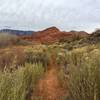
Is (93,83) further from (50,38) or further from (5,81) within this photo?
(50,38)

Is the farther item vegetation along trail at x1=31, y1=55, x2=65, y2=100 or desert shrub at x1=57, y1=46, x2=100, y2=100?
vegetation along trail at x1=31, y1=55, x2=65, y2=100

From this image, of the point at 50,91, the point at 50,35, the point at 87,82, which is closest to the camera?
the point at 87,82

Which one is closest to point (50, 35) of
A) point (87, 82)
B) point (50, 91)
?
point (50, 91)

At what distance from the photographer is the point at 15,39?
38125 millimetres

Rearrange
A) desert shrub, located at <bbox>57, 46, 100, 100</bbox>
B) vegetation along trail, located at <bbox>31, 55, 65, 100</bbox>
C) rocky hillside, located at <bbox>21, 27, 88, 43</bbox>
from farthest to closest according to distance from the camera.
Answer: rocky hillside, located at <bbox>21, 27, 88, 43</bbox> < vegetation along trail, located at <bbox>31, 55, 65, 100</bbox> < desert shrub, located at <bbox>57, 46, 100, 100</bbox>

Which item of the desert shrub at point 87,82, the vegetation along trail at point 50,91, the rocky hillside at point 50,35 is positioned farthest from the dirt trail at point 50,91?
the rocky hillside at point 50,35

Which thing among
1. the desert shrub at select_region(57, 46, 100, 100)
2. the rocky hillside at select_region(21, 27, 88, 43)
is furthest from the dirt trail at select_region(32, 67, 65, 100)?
the rocky hillside at select_region(21, 27, 88, 43)

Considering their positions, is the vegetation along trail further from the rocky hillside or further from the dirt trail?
the rocky hillside

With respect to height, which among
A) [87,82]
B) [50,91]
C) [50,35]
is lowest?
[50,91]

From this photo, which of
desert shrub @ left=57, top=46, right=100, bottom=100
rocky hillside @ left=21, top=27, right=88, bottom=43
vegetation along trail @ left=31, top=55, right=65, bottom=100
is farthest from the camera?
rocky hillside @ left=21, top=27, right=88, bottom=43

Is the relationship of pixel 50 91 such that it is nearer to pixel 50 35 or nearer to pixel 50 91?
pixel 50 91

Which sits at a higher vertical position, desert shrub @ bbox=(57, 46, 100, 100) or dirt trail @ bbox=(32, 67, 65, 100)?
desert shrub @ bbox=(57, 46, 100, 100)

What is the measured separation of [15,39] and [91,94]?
3221 centimetres

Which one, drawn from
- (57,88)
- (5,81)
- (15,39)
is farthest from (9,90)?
(15,39)
